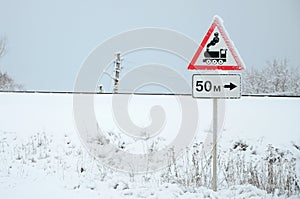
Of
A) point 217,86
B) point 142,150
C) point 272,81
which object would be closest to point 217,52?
point 217,86

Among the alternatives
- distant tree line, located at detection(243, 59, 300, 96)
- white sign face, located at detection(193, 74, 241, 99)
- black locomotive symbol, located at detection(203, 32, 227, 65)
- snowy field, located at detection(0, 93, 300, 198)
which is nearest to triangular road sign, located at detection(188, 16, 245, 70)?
black locomotive symbol, located at detection(203, 32, 227, 65)

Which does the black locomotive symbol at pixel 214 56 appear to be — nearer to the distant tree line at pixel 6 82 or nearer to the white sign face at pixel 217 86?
the white sign face at pixel 217 86

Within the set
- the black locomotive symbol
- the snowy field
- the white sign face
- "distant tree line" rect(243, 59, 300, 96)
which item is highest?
"distant tree line" rect(243, 59, 300, 96)

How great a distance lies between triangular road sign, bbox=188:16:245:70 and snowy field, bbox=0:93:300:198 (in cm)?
220

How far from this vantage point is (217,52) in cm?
558

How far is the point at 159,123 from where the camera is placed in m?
11.3

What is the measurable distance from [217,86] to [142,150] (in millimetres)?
4045

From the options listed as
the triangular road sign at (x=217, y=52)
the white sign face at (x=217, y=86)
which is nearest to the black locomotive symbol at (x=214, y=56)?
the triangular road sign at (x=217, y=52)

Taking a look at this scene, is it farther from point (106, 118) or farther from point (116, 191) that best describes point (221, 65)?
point (106, 118)

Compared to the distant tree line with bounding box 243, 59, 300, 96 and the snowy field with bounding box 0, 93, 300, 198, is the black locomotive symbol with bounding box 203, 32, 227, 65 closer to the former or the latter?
the snowy field with bounding box 0, 93, 300, 198

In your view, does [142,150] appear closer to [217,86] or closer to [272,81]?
[217,86]

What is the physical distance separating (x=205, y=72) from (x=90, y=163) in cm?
375

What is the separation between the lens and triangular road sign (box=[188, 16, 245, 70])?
552cm

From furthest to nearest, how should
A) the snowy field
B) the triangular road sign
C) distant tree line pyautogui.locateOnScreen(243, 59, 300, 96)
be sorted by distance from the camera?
distant tree line pyautogui.locateOnScreen(243, 59, 300, 96) → the snowy field → the triangular road sign
